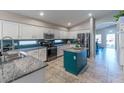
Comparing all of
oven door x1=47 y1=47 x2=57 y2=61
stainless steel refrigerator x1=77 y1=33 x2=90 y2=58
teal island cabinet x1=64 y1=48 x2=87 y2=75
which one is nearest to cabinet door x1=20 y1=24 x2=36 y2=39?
oven door x1=47 y1=47 x2=57 y2=61

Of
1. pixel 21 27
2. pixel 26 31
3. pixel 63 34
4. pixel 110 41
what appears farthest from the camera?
pixel 110 41

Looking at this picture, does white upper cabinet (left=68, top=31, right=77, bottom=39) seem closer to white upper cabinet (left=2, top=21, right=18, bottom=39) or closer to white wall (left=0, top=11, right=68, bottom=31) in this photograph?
white wall (left=0, top=11, right=68, bottom=31)

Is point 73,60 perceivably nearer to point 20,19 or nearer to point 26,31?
point 26,31

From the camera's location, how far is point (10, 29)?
3.39 metres

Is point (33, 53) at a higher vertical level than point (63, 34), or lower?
lower

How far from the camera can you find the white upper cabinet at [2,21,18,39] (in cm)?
323

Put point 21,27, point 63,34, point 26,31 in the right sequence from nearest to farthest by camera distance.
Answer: point 21,27 < point 26,31 < point 63,34

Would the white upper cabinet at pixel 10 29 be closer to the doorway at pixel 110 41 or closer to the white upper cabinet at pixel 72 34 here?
the white upper cabinet at pixel 72 34

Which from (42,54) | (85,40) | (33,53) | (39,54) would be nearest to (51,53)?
(42,54)
